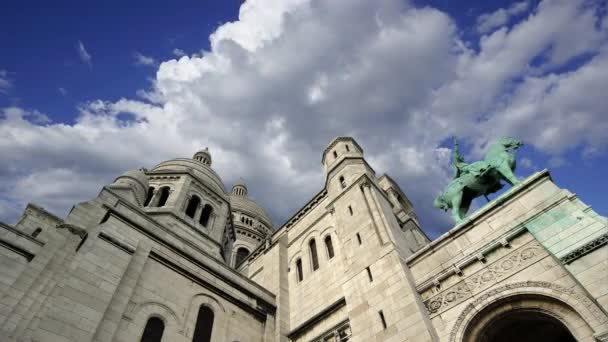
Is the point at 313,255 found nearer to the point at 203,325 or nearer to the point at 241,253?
the point at 203,325

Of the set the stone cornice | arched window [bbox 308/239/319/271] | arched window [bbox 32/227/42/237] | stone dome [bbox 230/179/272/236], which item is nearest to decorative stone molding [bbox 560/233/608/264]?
the stone cornice

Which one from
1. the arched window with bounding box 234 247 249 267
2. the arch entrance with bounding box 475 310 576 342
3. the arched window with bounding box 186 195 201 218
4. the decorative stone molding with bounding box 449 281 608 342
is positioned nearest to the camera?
the decorative stone molding with bounding box 449 281 608 342

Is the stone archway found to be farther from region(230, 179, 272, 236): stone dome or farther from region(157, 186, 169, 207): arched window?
region(230, 179, 272, 236): stone dome

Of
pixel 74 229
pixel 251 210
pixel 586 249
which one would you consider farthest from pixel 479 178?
pixel 251 210

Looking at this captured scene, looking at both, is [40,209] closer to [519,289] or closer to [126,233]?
[126,233]

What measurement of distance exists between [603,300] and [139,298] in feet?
43.8

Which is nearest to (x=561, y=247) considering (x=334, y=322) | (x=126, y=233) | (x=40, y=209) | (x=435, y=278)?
(x=435, y=278)

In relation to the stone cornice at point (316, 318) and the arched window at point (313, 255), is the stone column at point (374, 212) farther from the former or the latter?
the arched window at point (313, 255)

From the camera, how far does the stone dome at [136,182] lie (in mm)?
19766

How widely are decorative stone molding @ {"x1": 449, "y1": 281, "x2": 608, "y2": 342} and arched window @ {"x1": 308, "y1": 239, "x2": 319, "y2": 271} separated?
8585 millimetres

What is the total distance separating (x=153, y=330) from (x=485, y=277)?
1101 cm

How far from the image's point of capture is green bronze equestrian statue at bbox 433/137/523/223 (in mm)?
12492

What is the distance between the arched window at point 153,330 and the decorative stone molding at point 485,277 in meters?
9.11

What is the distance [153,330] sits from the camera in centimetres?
1173
